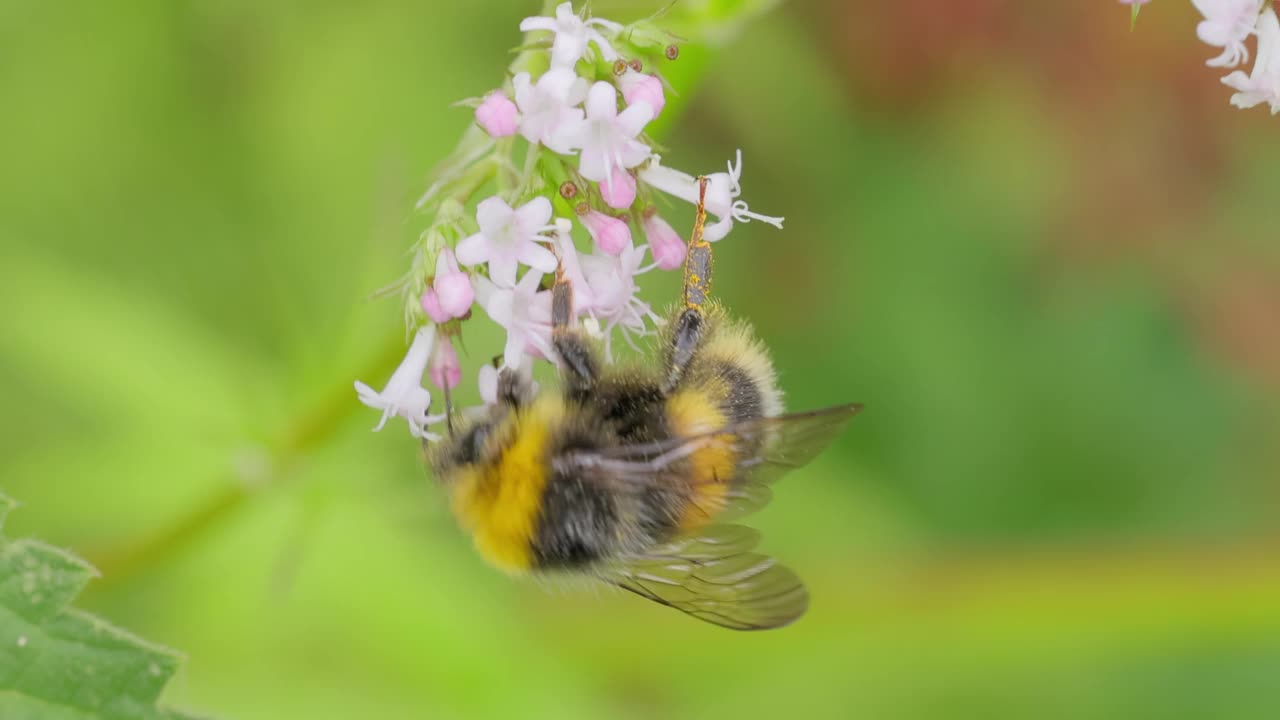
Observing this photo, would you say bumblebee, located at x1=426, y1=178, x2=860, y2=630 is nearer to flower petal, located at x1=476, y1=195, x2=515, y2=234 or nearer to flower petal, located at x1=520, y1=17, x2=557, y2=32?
flower petal, located at x1=476, y1=195, x2=515, y2=234

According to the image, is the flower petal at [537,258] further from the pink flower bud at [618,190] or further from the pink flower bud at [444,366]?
the pink flower bud at [444,366]

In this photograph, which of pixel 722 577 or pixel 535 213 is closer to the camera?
pixel 535 213

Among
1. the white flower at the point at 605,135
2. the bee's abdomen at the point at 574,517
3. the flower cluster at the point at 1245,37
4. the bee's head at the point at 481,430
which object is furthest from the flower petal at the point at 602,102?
the flower cluster at the point at 1245,37

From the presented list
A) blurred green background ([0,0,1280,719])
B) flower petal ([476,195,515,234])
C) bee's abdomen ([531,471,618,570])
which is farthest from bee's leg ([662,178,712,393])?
blurred green background ([0,0,1280,719])

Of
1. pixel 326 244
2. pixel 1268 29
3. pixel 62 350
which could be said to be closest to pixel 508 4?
pixel 326 244

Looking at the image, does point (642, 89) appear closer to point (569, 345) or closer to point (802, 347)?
point (569, 345)

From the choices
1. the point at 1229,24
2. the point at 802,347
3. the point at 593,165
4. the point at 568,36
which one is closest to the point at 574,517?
the point at 593,165

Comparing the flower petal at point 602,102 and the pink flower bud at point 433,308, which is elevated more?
the flower petal at point 602,102
